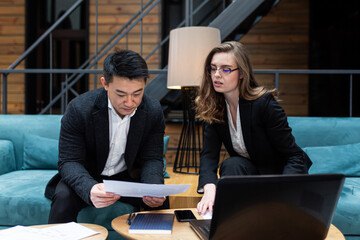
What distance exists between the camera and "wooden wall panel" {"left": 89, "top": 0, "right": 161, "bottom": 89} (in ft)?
17.1

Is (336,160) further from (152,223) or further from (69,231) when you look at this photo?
(69,231)

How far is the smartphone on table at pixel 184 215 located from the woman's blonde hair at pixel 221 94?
22.5 inches

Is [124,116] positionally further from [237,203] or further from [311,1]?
[311,1]

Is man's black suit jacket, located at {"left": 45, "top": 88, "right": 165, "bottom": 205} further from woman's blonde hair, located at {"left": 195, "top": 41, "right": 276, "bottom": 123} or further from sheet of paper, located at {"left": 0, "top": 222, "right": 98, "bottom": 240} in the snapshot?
sheet of paper, located at {"left": 0, "top": 222, "right": 98, "bottom": 240}

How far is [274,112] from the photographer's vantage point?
163cm

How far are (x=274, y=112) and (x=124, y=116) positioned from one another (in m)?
0.72

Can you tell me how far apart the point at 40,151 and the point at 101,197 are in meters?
1.20

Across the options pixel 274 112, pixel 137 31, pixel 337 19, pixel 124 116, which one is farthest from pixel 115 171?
pixel 337 19

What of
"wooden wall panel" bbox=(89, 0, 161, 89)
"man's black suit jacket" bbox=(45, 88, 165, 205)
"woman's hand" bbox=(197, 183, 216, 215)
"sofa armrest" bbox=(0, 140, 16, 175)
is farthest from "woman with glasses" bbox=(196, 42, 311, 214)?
Answer: "wooden wall panel" bbox=(89, 0, 161, 89)

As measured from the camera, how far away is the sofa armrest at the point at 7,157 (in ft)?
7.34

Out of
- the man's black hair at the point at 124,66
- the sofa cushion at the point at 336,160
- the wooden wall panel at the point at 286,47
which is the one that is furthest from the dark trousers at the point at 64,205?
the wooden wall panel at the point at 286,47

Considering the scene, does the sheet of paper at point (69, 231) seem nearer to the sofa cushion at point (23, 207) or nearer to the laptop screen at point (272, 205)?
the laptop screen at point (272, 205)

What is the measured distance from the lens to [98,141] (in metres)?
1.58

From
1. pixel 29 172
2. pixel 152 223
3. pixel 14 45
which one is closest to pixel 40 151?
pixel 29 172
